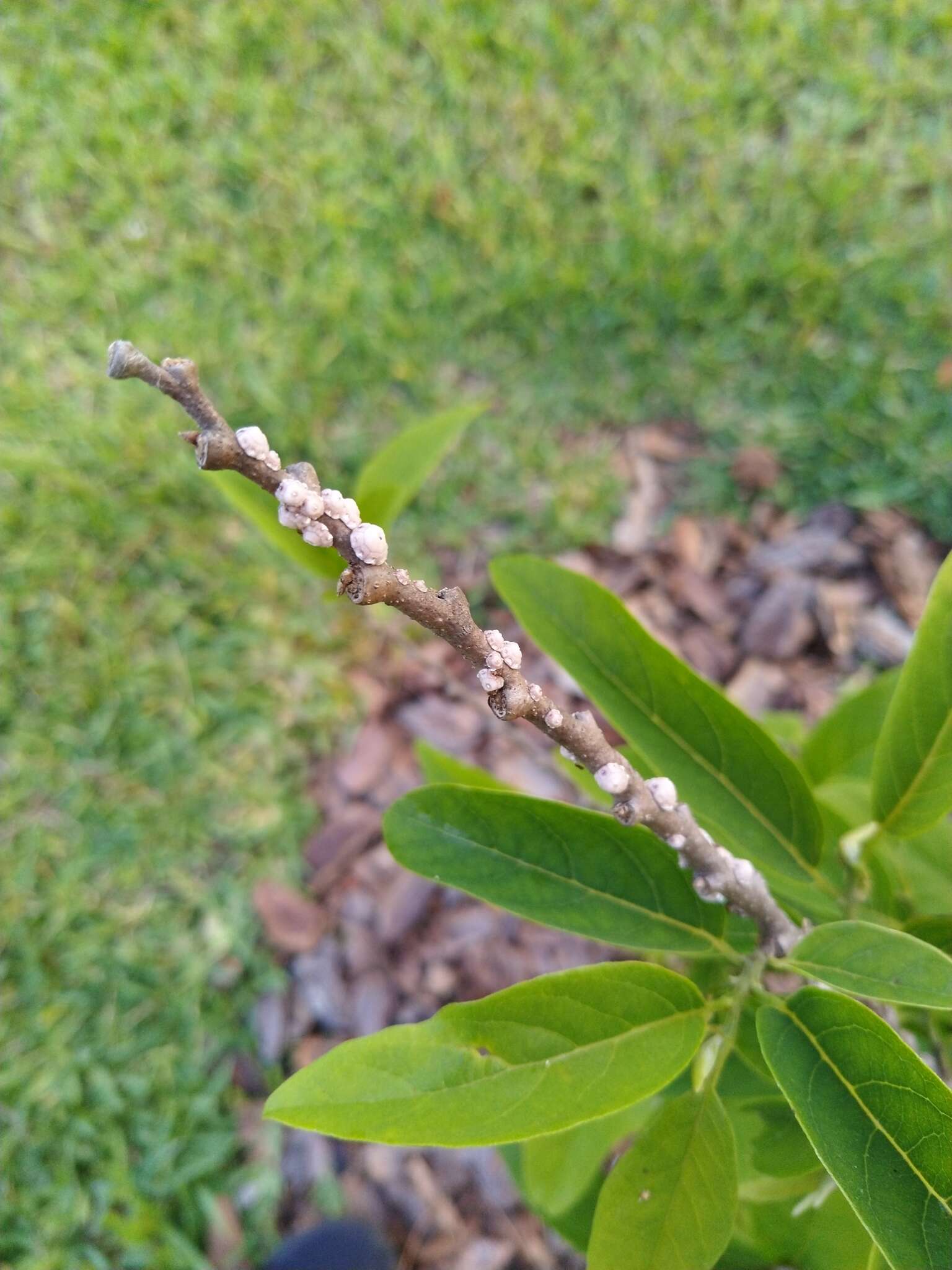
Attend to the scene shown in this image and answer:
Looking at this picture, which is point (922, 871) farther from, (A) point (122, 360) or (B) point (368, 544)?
(A) point (122, 360)

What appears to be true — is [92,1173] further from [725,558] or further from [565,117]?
[565,117]

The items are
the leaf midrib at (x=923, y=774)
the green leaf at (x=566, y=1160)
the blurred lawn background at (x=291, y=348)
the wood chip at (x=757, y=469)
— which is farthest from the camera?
the wood chip at (x=757, y=469)

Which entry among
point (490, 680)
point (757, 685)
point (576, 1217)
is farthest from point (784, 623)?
point (490, 680)

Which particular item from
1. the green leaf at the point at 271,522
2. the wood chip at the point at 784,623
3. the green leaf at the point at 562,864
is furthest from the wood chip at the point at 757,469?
the green leaf at the point at 562,864

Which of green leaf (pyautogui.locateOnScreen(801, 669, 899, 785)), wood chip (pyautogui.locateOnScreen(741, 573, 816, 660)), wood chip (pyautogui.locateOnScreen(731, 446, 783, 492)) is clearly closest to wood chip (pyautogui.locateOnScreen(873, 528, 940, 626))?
wood chip (pyautogui.locateOnScreen(741, 573, 816, 660))

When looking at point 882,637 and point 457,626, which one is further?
point 882,637

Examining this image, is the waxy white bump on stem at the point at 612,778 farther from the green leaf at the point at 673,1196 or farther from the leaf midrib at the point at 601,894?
the green leaf at the point at 673,1196

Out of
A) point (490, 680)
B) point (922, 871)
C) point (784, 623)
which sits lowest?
point (784, 623)
